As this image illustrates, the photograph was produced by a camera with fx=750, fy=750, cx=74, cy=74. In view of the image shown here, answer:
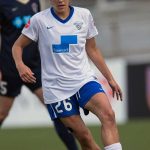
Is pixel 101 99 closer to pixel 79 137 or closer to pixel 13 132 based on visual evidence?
pixel 79 137

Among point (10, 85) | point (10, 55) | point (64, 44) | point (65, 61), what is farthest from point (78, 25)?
point (10, 85)

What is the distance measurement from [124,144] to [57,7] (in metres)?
4.56

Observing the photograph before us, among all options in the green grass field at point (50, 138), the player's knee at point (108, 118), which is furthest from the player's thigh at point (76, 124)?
the green grass field at point (50, 138)

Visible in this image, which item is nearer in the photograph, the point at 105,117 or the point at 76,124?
the point at 105,117

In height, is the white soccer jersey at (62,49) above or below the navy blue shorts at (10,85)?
above

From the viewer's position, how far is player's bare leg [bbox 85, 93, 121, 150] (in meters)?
7.43

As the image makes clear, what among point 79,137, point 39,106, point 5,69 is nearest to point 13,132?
point 39,106

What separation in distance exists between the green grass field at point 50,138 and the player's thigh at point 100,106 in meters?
3.48

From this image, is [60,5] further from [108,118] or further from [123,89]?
[123,89]

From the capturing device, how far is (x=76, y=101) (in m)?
7.83

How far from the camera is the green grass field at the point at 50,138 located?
11.8 m

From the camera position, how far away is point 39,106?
17688mm

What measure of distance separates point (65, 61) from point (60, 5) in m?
0.58

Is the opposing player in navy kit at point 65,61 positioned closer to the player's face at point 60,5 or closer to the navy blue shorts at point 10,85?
the player's face at point 60,5
